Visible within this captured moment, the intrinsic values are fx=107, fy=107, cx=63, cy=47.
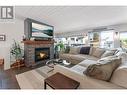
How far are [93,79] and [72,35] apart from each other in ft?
25.1

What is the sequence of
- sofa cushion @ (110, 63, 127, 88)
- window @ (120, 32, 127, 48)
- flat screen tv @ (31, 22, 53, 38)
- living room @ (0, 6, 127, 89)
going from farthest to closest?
1. window @ (120, 32, 127, 48)
2. flat screen tv @ (31, 22, 53, 38)
3. living room @ (0, 6, 127, 89)
4. sofa cushion @ (110, 63, 127, 88)

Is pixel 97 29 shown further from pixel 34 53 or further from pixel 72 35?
pixel 34 53

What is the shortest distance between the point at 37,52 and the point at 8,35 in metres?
1.40

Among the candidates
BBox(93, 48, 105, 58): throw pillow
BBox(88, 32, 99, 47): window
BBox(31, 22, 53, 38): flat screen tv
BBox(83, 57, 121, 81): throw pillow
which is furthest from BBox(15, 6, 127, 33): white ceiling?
BBox(88, 32, 99, 47): window

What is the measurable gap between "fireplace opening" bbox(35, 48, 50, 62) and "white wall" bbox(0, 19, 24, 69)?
3.20 ft

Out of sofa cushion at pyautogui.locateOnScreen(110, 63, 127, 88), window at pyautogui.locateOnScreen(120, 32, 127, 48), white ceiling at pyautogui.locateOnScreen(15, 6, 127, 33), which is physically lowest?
sofa cushion at pyautogui.locateOnScreen(110, 63, 127, 88)

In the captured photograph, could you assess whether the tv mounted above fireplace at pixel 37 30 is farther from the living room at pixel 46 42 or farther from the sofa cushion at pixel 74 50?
the sofa cushion at pixel 74 50

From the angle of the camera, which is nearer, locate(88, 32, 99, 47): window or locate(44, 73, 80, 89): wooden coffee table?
locate(44, 73, 80, 89): wooden coffee table

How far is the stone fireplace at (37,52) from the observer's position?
4.53 m

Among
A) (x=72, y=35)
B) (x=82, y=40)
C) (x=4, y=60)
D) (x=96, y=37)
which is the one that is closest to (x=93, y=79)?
(x=4, y=60)

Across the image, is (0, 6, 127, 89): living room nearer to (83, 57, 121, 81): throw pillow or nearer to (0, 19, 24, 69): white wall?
(0, 19, 24, 69): white wall

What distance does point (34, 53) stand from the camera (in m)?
4.75

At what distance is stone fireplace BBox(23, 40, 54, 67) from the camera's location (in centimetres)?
453

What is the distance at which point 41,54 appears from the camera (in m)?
5.18
